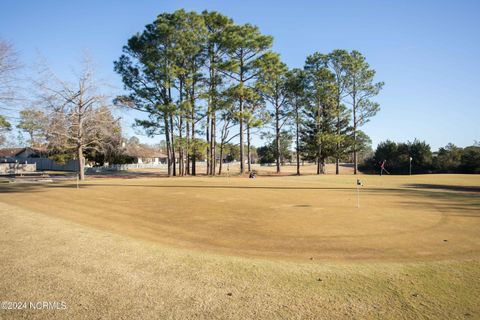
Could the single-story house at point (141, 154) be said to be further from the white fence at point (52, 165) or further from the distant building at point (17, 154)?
the distant building at point (17, 154)

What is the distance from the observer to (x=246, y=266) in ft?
18.8

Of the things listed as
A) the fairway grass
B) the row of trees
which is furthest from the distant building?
the fairway grass

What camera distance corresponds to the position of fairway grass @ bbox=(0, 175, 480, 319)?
4145 mm

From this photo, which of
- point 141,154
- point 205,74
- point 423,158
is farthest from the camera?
point 141,154

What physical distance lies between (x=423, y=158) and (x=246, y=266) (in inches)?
2481

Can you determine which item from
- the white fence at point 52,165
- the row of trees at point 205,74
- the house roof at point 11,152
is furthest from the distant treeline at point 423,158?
the house roof at point 11,152

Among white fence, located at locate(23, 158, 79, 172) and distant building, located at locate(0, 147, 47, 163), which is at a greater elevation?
distant building, located at locate(0, 147, 47, 163)

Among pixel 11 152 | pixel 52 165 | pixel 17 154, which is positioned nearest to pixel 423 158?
pixel 52 165

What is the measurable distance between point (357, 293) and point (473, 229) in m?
7.07

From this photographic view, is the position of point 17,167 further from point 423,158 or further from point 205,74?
point 423,158

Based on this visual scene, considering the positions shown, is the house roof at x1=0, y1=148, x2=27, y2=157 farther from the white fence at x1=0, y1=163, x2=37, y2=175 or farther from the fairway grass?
the fairway grass

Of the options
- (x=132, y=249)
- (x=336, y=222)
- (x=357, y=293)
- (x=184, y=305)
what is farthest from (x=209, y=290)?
(x=336, y=222)

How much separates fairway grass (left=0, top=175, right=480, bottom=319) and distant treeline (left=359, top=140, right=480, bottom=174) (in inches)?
1952

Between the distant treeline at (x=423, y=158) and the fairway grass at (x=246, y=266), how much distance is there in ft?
163
